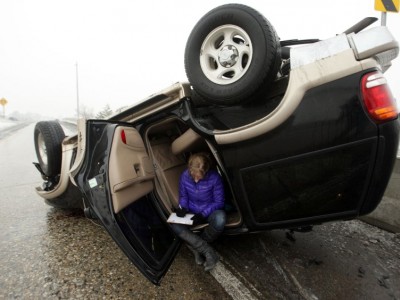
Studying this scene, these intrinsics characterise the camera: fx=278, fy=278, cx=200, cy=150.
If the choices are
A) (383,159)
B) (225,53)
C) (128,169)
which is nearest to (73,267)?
(128,169)

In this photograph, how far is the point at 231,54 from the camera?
1979mm

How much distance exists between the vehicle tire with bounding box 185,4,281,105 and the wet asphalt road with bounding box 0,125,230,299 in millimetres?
1431

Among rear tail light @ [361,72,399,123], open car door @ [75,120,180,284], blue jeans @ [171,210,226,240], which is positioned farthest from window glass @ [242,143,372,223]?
open car door @ [75,120,180,284]

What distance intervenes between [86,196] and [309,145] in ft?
5.19

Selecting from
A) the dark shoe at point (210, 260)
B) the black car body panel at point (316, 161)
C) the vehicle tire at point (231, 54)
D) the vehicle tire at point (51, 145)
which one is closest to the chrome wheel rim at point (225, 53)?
the vehicle tire at point (231, 54)

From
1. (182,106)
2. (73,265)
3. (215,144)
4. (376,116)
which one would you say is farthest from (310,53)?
(73,265)

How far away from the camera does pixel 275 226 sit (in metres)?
1.96

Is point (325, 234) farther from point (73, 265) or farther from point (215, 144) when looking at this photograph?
point (73, 265)

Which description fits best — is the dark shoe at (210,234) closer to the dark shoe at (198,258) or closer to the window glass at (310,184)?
the dark shoe at (198,258)

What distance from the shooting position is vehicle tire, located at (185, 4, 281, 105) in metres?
1.75

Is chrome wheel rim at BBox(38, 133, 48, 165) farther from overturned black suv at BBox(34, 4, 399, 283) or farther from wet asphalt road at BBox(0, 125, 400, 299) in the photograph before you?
overturned black suv at BBox(34, 4, 399, 283)

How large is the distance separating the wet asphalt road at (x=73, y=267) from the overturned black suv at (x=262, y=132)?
0.77 feet

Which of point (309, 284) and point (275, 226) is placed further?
point (309, 284)

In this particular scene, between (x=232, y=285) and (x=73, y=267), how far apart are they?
134 cm
